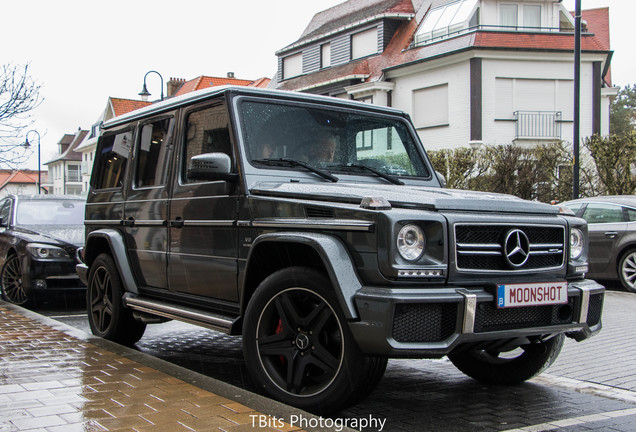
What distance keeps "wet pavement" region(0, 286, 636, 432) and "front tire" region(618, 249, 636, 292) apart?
508 cm

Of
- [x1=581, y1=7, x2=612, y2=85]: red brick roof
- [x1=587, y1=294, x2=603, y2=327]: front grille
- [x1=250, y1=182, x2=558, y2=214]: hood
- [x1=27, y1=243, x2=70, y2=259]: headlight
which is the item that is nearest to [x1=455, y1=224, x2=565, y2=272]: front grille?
[x1=250, y1=182, x2=558, y2=214]: hood

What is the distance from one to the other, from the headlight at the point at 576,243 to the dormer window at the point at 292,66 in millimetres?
33915

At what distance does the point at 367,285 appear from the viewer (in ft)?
13.6

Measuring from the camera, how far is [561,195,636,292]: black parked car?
12.3 m

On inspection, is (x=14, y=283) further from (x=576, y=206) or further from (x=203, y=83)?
(x=203, y=83)

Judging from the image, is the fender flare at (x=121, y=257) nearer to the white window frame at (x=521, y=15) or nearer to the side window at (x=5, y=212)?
the side window at (x=5, y=212)

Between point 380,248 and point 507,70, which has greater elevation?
point 507,70

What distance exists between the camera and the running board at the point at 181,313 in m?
5.06

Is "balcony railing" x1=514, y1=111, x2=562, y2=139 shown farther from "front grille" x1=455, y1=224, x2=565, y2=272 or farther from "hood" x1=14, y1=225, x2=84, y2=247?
"front grille" x1=455, y1=224, x2=565, y2=272

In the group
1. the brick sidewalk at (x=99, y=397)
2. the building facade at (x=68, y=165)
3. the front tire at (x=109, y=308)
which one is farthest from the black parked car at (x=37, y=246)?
the building facade at (x=68, y=165)

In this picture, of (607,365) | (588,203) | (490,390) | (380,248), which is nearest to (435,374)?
(490,390)

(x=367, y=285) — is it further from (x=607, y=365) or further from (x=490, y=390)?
(x=607, y=365)

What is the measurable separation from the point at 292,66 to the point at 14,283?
1178 inches

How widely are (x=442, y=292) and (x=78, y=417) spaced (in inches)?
82.0
